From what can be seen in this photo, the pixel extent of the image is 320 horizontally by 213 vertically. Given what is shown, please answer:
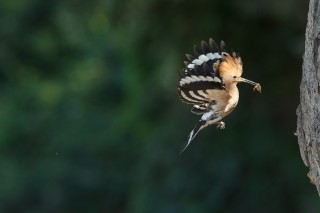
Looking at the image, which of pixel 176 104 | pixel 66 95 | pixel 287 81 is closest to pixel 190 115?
pixel 176 104

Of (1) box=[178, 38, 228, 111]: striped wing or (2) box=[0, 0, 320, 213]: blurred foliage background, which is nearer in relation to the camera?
(1) box=[178, 38, 228, 111]: striped wing

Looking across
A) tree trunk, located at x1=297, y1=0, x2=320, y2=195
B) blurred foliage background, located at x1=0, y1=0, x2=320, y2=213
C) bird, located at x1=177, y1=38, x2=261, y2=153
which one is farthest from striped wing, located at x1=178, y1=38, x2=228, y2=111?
blurred foliage background, located at x1=0, y1=0, x2=320, y2=213

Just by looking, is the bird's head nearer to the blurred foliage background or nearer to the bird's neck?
the bird's neck

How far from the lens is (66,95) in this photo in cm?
1066

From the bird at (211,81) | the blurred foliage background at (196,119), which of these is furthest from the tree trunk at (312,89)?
the blurred foliage background at (196,119)

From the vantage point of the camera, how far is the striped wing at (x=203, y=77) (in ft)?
9.46

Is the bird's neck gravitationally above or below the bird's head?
below

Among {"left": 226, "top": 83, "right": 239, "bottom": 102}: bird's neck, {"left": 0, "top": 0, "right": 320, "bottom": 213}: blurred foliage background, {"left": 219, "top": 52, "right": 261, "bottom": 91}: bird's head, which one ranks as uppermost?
{"left": 0, "top": 0, "right": 320, "bottom": 213}: blurred foliage background

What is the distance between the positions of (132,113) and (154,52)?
1248mm

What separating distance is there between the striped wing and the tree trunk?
22cm

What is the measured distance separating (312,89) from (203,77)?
288mm

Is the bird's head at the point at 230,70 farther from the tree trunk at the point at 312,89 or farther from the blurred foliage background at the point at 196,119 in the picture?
the blurred foliage background at the point at 196,119

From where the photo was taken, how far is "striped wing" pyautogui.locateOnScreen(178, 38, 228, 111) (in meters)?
2.88

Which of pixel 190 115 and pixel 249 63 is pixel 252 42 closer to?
pixel 249 63
